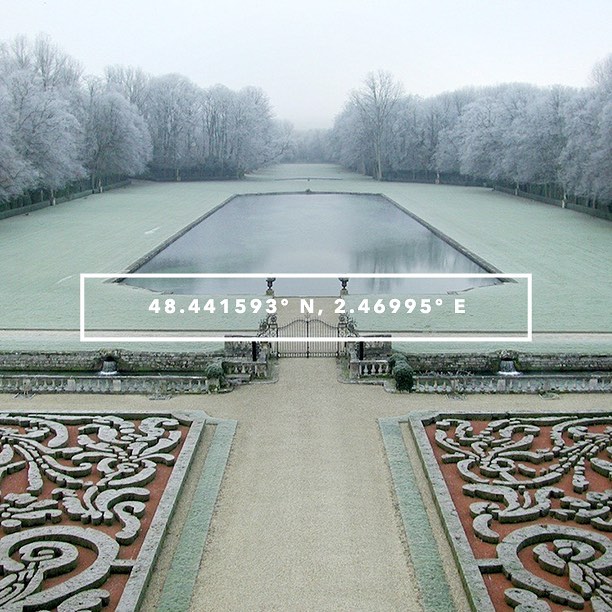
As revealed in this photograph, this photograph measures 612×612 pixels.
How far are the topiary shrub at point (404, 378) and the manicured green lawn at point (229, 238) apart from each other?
453 centimetres

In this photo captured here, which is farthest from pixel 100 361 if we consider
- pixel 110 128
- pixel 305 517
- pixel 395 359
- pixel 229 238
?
pixel 110 128

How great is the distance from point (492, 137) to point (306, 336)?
59.3m

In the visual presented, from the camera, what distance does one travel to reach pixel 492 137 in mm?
76938

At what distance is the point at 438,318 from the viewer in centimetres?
2659

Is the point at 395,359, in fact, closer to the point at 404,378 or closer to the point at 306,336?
the point at 404,378

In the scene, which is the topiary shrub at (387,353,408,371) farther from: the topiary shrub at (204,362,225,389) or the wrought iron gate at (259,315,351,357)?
the topiary shrub at (204,362,225,389)

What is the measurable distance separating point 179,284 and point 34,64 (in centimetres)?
5567

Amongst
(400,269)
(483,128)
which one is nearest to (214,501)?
(400,269)

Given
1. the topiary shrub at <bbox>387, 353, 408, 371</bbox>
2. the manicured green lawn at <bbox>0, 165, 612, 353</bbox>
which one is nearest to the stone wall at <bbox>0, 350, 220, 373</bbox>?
the manicured green lawn at <bbox>0, 165, 612, 353</bbox>

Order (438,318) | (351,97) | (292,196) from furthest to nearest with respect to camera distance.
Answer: (351,97) → (292,196) → (438,318)

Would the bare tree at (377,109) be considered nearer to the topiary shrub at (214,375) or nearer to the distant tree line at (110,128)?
the distant tree line at (110,128)

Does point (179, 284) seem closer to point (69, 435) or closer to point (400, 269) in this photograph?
point (400, 269)

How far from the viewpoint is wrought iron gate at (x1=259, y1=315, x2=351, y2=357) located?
21688 mm

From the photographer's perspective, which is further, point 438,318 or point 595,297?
point 595,297
